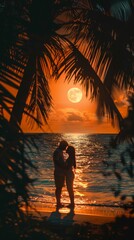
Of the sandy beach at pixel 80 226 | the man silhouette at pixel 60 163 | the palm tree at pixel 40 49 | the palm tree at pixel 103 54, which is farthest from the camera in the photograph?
the man silhouette at pixel 60 163

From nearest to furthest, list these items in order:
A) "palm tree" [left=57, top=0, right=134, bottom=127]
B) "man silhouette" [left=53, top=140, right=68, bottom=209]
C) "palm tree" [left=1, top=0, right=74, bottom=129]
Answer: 1. "palm tree" [left=1, top=0, right=74, bottom=129]
2. "palm tree" [left=57, top=0, right=134, bottom=127]
3. "man silhouette" [left=53, top=140, right=68, bottom=209]

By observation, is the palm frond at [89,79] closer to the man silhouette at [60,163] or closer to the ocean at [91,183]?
the ocean at [91,183]

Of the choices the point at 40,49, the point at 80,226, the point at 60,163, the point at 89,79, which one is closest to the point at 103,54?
the point at 89,79

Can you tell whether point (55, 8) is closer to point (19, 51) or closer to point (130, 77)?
point (130, 77)

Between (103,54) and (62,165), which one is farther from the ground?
(103,54)

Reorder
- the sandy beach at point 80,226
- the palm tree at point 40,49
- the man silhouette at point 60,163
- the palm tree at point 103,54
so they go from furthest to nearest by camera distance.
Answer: the man silhouette at point 60,163
the palm tree at point 103,54
the palm tree at point 40,49
the sandy beach at point 80,226

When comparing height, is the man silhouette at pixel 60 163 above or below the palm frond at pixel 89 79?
below

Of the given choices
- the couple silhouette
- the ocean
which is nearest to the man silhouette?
the couple silhouette

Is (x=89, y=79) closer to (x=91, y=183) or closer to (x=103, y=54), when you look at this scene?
(x=103, y=54)

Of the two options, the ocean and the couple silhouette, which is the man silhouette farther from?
the ocean

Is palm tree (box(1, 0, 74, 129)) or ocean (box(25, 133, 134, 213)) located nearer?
ocean (box(25, 133, 134, 213))

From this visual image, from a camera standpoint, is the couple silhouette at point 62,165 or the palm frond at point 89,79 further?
the couple silhouette at point 62,165

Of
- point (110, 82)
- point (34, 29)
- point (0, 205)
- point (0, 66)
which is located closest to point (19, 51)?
point (0, 66)

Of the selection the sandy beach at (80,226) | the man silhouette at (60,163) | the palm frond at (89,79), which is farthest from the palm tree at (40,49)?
the man silhouette at (60,163)
